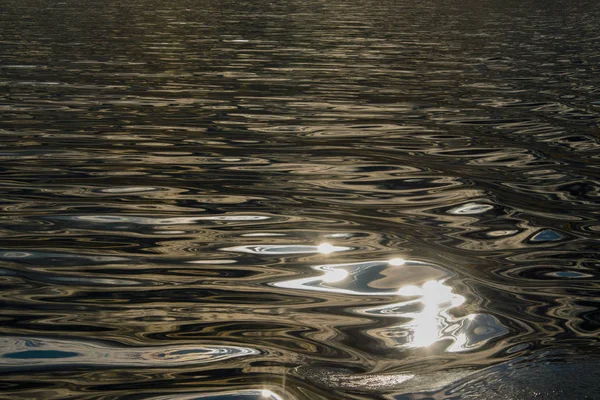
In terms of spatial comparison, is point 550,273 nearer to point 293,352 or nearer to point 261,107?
point 293,352

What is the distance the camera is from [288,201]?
716cm

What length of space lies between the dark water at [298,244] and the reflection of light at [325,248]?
24 mm

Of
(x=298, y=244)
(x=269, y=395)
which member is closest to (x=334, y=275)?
(x=298, y=244)

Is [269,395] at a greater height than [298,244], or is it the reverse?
[269,395]

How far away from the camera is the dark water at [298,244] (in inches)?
154

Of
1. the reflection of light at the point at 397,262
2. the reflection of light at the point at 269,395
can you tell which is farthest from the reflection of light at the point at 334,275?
the reflection of light at the point at 269,395

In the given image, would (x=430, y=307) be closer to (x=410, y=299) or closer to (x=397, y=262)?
(x=410, y=299)

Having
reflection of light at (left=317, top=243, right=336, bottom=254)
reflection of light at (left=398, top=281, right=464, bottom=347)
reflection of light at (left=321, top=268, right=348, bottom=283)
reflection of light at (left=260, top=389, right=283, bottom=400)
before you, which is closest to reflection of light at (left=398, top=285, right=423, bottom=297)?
reflection of light at (left=398, top=281, right=464, bottom=347)

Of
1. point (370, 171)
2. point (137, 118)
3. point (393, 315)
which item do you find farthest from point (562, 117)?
point (393, 315)

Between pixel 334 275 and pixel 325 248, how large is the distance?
581mm

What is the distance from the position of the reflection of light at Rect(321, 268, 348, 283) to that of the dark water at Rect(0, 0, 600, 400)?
0.01m

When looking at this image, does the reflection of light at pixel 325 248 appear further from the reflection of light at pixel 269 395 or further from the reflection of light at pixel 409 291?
the reflection of light at pixel 269 395

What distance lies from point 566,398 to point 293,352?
1237 millimetres

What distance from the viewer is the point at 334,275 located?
527cm
